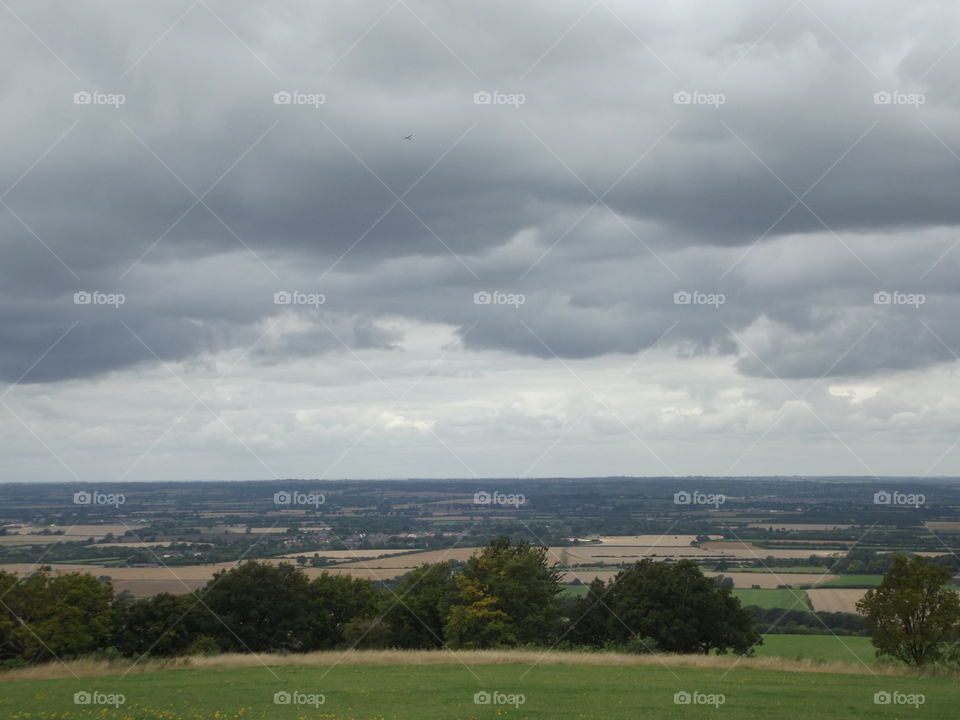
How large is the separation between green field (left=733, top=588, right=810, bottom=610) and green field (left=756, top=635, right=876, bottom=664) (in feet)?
19.2

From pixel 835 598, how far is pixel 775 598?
4949 mm

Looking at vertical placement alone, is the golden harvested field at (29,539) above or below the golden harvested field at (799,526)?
above

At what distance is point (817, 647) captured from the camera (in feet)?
183

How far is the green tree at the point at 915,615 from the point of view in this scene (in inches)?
1641

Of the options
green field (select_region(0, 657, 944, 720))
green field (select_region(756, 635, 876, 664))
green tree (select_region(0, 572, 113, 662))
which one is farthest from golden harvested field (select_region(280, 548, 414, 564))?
green field (select_region(0, 657, 944, 720))

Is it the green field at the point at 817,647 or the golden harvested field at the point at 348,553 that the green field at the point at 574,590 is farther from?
the golden harvested field at the point at 348,553

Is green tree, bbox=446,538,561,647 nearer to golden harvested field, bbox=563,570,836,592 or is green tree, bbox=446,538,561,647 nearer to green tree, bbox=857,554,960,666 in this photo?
golden harvested field, bbox=563,570,836,592

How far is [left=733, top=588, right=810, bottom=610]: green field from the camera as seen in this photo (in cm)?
7165

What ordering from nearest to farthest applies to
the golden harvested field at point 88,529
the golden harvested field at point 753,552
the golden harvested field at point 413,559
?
the golden harvested field at point 413,559 < the golden harvested field at point 753,552 < the golden harvested field at point 88,529

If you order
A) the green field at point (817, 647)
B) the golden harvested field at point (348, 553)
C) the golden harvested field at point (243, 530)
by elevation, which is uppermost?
the golden harvested field at point (243, 530)

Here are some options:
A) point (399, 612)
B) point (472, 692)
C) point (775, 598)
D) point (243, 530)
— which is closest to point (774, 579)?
point (775, 598)

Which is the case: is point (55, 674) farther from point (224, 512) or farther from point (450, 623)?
point (224, 512)

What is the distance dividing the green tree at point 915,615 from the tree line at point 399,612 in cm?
1322

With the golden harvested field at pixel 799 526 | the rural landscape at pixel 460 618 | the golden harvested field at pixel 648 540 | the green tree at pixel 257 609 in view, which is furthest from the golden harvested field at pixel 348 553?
the golden harvested field at pixel 799 526
